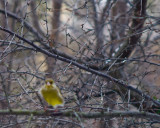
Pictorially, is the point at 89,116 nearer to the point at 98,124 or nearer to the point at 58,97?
the point at 58,97

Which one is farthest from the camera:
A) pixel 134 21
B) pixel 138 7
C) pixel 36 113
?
pixel 134 21

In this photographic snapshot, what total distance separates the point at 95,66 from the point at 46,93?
7.54 feet

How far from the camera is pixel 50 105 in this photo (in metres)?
3.79

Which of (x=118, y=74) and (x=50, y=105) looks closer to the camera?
(x=50, y=105)

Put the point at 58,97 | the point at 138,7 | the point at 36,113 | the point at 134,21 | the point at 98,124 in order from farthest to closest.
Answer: the point at 134,21
the point at 138,7
the point at 98,124
the point at 58,97
the point at 36,113

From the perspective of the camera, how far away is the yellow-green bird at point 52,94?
11.9ft

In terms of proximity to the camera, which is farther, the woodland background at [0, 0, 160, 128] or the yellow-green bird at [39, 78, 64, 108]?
the yellow-green bird at [39, 78, 64, 108]

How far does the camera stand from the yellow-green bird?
363cm

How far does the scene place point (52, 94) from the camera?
3.65m

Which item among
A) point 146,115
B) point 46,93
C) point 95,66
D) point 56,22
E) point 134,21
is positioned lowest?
point 146,115

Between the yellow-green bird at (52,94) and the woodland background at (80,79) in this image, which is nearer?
the woodland background at (80,79)

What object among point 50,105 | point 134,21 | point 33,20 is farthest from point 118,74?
point 33,20

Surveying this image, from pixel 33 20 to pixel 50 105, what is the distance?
6411 millimetres

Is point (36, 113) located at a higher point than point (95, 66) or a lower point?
lower
